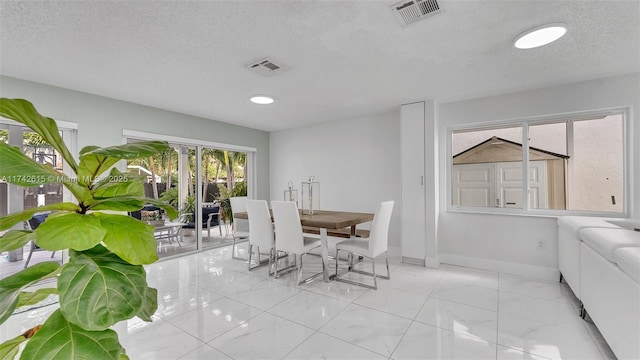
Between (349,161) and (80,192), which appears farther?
(349,161)

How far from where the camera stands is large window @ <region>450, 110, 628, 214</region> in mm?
3139

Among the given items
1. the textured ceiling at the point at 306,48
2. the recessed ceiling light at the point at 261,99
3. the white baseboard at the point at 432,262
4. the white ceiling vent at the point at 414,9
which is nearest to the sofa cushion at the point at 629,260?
the textured ceiling at the point at 306,48

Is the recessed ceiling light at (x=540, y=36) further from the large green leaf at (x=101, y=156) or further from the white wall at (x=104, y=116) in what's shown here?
the white wall at (x=104, y=116)

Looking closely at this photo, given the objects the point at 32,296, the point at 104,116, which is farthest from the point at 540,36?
the point at 104,116

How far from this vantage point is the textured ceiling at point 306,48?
1.85 m

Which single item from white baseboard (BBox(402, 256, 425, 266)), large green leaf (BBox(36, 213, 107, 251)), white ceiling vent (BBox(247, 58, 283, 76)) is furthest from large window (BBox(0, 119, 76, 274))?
white baseboard (BBox(402, 256, 425, 266))

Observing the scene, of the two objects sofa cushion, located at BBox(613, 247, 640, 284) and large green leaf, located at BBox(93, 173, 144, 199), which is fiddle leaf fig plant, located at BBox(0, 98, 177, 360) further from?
sofa cushion, located at BBox(613, 247, 640, 284)

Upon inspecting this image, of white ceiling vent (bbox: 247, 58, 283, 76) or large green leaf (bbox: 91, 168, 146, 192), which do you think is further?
white ceiling vent (bbox: 247, 58, 283, 76)

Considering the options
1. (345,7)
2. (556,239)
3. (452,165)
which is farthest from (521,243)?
(345,7)

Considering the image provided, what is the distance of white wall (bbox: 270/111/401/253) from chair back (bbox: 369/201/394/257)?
1.32 meters

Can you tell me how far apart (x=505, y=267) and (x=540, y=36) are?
2.72 meters

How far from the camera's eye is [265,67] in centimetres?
270

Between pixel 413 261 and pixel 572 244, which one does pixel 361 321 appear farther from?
pixel 572 244

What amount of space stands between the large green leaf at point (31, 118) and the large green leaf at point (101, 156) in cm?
4
